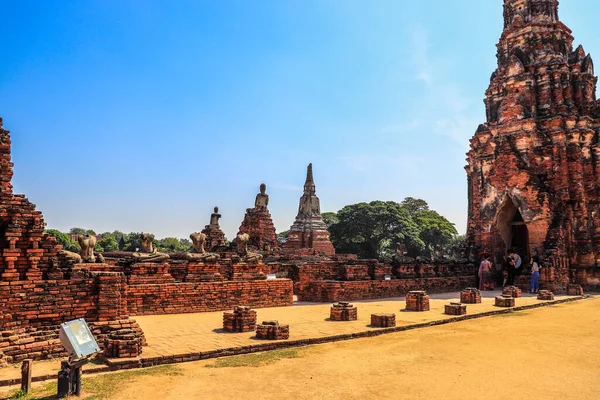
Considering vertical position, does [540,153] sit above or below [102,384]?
above

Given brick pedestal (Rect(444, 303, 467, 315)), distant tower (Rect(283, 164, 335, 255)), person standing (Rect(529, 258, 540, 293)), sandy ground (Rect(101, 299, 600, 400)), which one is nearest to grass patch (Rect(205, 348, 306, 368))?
sandy ground (Rect(101, 299, 600, 400))

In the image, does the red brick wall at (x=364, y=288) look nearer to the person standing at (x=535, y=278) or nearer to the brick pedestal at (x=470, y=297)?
the brick pedestal at (x=470, y=297)

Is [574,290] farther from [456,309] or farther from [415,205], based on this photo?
[415,205]

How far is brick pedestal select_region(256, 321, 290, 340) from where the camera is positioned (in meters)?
7.44

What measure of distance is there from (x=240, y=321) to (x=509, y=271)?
14683 mm

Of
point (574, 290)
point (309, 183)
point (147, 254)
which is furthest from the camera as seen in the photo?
point (309, 183)

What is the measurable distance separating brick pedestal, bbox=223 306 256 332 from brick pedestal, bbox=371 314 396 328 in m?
2.23

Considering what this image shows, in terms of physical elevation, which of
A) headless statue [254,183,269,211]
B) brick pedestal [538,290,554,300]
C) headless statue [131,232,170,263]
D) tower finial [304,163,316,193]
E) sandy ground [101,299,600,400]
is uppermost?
tower finial [304,163,316,193]

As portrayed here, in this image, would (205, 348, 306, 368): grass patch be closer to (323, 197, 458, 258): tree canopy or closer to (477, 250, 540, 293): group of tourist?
(477, 250, 540, 293): group of tourist

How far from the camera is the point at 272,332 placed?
746cm

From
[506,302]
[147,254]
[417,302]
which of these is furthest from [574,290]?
[147,254]

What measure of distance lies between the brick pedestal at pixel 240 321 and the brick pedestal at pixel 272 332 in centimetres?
70

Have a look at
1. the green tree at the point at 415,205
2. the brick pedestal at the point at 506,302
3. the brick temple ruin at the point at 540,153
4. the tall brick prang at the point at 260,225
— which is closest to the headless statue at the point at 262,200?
the tall brick prang at the point at 260,225

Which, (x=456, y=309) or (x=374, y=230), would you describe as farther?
(x=374, y=230)
